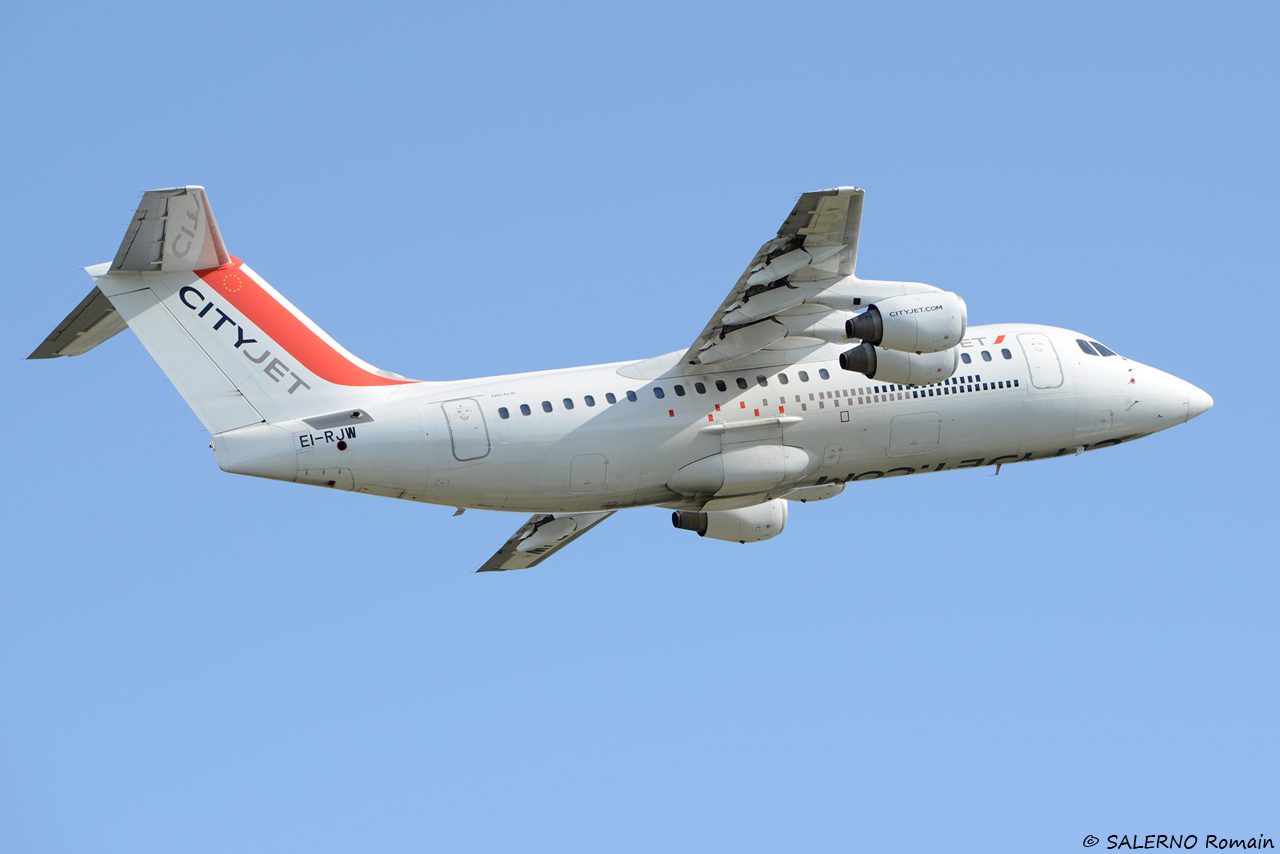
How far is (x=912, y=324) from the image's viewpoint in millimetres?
19469

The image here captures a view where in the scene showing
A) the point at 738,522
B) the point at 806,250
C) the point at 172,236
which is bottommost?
the point at 738,522

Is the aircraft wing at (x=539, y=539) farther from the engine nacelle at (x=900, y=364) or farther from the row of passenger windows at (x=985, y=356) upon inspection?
the row of passenger windows at (x=985, y=356)

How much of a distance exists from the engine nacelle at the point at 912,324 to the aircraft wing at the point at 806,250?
810mm

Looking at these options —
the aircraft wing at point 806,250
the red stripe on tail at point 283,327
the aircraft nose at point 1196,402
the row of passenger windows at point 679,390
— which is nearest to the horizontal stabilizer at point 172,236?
the red stripe on tail at point 283,327

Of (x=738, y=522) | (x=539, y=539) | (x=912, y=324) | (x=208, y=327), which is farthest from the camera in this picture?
(x=539, y=539)

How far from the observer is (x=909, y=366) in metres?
20.1

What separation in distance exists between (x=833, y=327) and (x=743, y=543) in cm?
460

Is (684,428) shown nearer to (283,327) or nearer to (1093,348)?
(283,327)

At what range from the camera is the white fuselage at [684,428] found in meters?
19.4

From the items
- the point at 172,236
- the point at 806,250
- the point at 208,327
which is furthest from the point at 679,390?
the point at 172,236

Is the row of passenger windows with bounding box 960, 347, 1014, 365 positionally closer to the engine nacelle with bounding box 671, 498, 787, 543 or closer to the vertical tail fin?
the engine nacelle with bounding box 671, 498, 787, 543

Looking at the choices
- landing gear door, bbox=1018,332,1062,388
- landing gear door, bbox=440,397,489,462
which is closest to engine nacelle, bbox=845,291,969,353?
landing gear door, bbox=1018,332,1062,388

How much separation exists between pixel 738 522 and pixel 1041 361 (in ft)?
17.3

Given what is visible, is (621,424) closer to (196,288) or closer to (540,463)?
(540,463)
